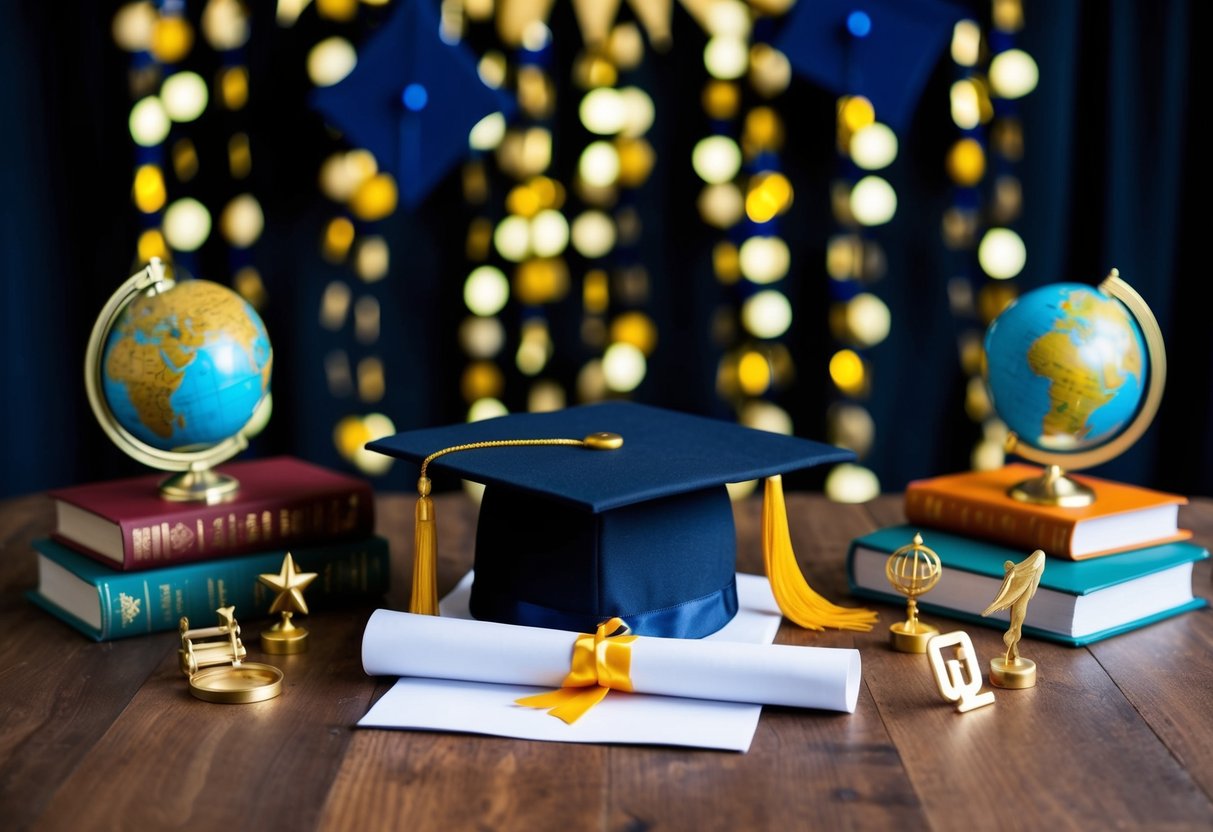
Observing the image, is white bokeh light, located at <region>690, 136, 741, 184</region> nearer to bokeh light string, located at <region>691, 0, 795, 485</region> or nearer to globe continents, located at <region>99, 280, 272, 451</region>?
bokeh light string, located at <region>691, 0, 795, 485</region>

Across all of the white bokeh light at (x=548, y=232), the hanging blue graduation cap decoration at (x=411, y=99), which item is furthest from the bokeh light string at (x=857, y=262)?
the hanging blue graduation cap decoration at (x=411, y=99)

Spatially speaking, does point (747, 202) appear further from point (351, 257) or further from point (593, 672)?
point (593, 672)

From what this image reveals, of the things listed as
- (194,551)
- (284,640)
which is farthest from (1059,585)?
(194,551)

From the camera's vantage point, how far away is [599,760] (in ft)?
2.93

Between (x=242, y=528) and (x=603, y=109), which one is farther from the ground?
(x=603, y=109)

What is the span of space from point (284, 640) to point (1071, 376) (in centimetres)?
74

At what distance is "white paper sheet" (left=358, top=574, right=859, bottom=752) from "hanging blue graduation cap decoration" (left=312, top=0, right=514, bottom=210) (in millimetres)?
1057

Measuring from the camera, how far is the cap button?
1.15m

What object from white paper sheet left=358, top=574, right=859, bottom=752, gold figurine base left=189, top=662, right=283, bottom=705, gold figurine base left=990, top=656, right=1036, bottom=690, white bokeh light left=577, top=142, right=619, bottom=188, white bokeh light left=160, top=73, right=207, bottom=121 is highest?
white bokeh light left=160, top=73, right=207, bottom=121

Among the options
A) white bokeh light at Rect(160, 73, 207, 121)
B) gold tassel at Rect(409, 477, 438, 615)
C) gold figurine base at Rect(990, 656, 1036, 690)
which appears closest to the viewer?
gold figurine base at Rect(990, 656, 1036, 690)

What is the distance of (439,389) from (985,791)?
4.59 feet

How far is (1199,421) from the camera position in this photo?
210 centimetres

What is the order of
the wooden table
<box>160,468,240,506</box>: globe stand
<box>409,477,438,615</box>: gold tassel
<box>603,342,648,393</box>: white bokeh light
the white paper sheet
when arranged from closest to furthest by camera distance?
the wooden table → the white paper sheet → <box>409,477,438,615</box>: gold tassel → <box>160,468,240,506</box>: globe stand → <box>603,342,648,393</box>: white bokeh light

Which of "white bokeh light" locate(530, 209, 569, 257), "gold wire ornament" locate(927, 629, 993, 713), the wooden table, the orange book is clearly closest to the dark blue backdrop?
"white bokeh light" locate(530, 209, 569, 257)
